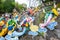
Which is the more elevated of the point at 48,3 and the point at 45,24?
the point at 48,3

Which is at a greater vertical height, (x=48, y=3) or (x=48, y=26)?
(x=48, y=3)

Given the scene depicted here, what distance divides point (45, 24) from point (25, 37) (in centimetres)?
18

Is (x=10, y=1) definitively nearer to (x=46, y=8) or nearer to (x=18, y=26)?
(x=46, y=8)

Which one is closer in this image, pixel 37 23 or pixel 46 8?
pixel 37 23

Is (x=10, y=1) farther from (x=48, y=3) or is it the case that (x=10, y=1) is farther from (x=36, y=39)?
(x=36, y=39)

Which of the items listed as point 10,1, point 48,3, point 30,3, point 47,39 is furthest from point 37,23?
point 10,1

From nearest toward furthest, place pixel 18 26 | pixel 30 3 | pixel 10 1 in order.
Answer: pixel 18 26
pixel 30 3
pixel 10 1

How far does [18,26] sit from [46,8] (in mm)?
371

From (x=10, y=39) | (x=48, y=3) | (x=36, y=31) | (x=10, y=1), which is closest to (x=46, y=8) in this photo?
(x=48, y=3)

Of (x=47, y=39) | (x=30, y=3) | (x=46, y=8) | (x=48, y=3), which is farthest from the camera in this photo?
(x=30, y=3)

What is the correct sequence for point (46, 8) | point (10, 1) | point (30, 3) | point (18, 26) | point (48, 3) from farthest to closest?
point (10, 1) < point (30, 3) < point (48, 3) < point (46, 8) < point (18, 26)

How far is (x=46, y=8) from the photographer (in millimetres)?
1615

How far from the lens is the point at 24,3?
199cm

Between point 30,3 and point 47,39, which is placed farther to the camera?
point 30,3
